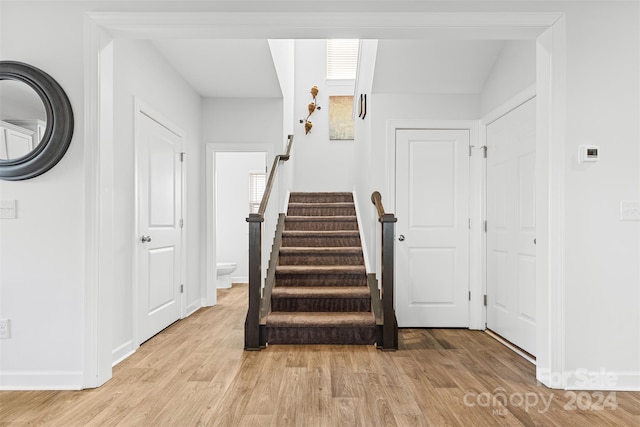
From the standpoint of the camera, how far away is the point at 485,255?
4.08 meters

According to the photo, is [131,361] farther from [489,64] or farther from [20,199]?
[489,64]

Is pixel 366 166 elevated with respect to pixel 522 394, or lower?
A: elevated

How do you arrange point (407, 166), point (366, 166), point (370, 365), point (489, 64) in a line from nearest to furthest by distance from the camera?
1. point (370, 365)
2. point (489, 64)
3. point (407, 166)
4. point (366, 166)

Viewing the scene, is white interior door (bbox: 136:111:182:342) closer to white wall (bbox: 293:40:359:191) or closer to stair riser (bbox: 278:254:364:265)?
stair riser (bbox: 278:254:364:265)

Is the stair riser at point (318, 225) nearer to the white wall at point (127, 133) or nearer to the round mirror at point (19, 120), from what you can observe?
the white wall at point (127, 133)

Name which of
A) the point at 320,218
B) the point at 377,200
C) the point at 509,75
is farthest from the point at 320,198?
the point at 509,75

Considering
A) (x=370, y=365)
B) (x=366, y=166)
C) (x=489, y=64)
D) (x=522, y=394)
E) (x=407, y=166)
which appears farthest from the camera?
(x=366, y=166)

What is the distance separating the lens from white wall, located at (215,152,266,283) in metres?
7.02

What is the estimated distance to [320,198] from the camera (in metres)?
5.90

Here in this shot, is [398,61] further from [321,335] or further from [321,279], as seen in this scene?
[321,335]

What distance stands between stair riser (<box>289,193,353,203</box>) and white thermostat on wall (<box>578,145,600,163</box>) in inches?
137

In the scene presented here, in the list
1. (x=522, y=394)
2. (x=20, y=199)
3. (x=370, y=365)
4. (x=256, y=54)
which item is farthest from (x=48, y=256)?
(x=522, y=394)

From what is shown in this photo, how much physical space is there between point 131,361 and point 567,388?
288cm

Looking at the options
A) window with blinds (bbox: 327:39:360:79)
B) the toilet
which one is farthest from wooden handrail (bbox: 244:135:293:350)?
window with blinds (bbox: 327:39:360:79)
